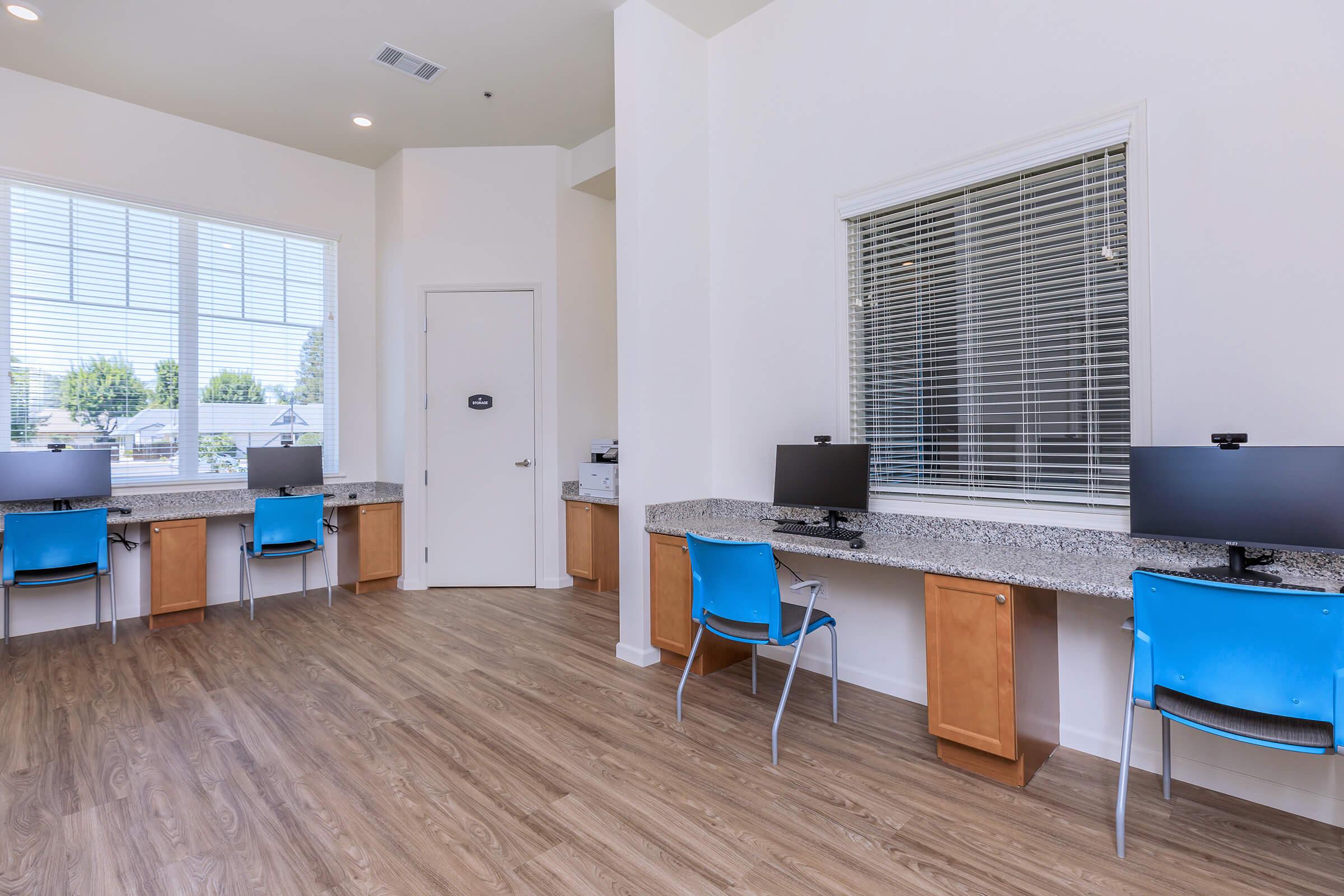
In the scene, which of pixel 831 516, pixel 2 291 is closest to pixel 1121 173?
pixel 831 516

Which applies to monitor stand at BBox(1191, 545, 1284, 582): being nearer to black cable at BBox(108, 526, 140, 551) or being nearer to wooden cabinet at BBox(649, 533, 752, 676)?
wooden cabinet at BBox(649, 533, 752, 676)

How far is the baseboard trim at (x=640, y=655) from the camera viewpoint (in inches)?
143

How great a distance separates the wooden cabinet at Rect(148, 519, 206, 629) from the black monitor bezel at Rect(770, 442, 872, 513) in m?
4.03

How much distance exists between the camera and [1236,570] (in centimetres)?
213

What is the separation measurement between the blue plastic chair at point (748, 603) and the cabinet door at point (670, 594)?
48 centimetres

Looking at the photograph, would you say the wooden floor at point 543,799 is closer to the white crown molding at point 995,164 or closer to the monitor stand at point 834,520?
the monitor stand at point 834,520

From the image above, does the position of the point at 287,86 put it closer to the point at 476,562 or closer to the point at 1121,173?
the point at 476,562

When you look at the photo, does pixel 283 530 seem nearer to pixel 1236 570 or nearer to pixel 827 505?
pixel 827 505

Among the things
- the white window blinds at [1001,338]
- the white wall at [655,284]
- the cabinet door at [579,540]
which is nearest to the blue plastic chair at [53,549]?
the cabinet door at [579,540]

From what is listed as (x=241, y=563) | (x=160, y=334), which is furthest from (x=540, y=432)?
(x=160, y=334)

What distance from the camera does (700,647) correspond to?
3.41 m

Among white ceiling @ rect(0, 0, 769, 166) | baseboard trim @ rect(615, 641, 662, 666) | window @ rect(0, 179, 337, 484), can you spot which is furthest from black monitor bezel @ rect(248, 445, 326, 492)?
baseboard trim @ rect(615, 641, 662, 666)

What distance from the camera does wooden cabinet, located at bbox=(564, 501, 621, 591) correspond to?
17.3 feet

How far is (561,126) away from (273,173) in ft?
7.99
